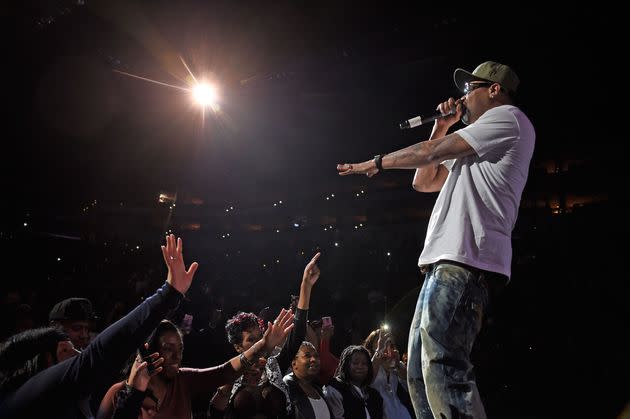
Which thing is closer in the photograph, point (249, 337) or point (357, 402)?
point (249, 337)

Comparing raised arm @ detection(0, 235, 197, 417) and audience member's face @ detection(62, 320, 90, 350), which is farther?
audience member's face @ detection(62, 320, 90, 350)

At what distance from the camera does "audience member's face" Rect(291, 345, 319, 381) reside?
451cm

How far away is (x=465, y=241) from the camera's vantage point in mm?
1824

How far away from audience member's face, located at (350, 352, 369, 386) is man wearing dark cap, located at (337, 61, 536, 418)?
3.47 m

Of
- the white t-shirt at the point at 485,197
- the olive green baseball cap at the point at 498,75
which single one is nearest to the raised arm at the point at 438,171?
the olive green baseball cap at the point at 498,75

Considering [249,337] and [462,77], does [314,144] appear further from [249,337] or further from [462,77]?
[462,77]

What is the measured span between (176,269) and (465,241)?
1271 millimetres

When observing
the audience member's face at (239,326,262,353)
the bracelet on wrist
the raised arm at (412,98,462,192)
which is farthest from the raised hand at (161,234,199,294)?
the audience member's face at (239,326,262,353)

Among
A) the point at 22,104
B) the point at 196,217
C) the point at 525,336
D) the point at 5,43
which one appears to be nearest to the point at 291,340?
the point at 525,336

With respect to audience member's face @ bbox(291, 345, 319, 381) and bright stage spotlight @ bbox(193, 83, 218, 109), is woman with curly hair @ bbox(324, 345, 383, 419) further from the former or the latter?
bright stage spotlight @ bbox(193, 83, 218, 109)

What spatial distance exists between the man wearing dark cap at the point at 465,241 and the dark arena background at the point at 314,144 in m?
1.78

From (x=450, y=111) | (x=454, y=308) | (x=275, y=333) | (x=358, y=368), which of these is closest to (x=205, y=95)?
(x=358, y=368)

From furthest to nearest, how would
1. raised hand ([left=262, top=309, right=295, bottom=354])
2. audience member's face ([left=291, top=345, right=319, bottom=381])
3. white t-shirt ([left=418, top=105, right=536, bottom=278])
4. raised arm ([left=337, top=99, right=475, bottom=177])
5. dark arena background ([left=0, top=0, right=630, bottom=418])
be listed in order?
dark arena background ([left=0, top=0, right=630, bottom=418])
audience member's face ([left=291, top=345, right=319, bottom=381])
raised hand ([left=262, top=309, right=295, bottom=354])
raised arm ([left=337, top=99, right=475, bottom=177])
white t-shirt ([left=418, top=105, right=536, bottom=278])

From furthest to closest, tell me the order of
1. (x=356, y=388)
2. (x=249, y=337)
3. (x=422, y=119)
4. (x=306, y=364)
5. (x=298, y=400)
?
(x=356, y=388) → (x=306, y=364) → (x=298, y=400) → (x=249, y=337) → (x=422, y=119)
